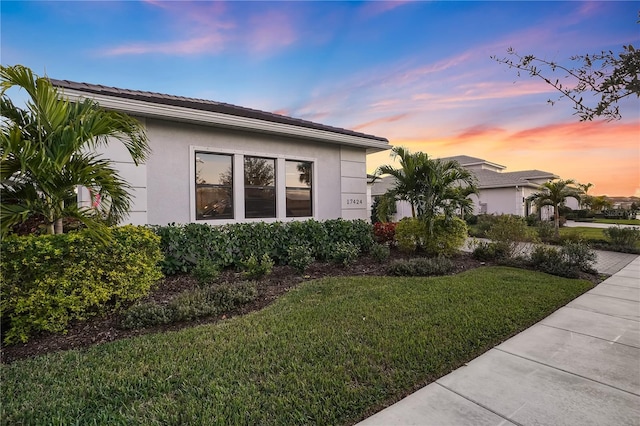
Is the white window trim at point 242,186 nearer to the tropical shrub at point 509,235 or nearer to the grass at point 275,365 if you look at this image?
the grass at point 275,365

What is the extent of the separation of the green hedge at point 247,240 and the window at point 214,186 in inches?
27.9

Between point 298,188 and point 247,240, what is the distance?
250cm

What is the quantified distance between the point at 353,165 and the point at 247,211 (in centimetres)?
385

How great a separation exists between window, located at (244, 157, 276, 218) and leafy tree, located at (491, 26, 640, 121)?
20.5 feet

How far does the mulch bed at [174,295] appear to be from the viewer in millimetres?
3256

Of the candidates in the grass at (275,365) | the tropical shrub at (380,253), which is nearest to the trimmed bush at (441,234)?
the tropical shrub at (380,253)

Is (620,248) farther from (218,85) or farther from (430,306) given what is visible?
(218,85)

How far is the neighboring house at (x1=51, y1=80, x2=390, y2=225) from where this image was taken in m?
6.07

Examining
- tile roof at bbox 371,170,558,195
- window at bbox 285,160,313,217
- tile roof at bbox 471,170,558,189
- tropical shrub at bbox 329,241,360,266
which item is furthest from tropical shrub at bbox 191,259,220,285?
tile roof at bbox 471,170,558,189

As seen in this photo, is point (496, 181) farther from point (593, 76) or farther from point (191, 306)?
point (191, 306)

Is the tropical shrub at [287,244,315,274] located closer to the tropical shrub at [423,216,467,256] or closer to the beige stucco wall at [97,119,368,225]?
the beige stucco wall at [97,119,368,225]

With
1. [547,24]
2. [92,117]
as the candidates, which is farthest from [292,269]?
[547,24]

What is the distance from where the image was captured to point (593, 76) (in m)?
1.89

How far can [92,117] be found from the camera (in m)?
3.68
